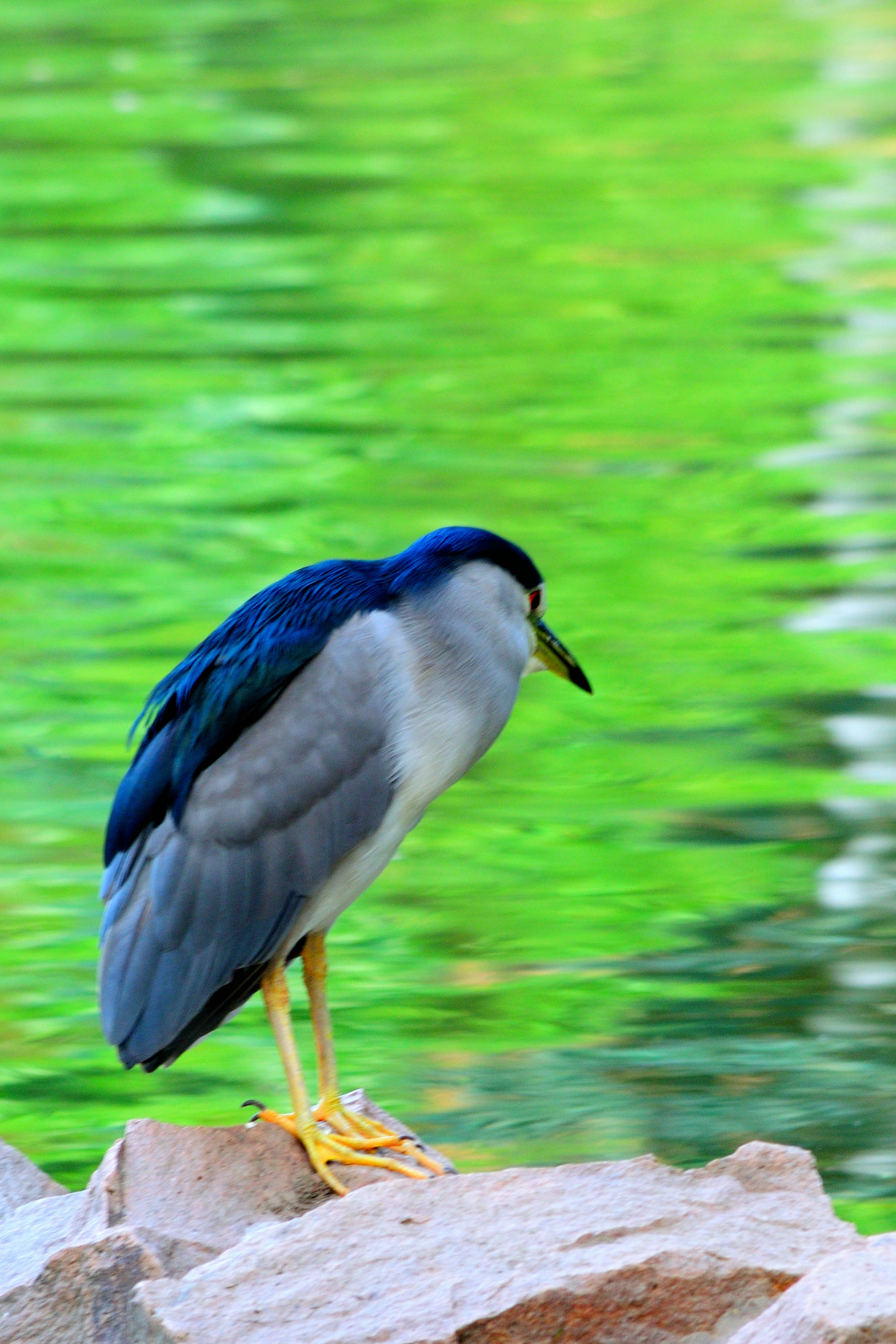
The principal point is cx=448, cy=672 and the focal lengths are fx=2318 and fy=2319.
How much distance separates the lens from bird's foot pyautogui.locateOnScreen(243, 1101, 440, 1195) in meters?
4.00

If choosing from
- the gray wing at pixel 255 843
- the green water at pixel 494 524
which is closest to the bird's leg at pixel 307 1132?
the gray wing at pixel 255 843

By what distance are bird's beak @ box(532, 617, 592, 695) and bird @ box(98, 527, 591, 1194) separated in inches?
11.7

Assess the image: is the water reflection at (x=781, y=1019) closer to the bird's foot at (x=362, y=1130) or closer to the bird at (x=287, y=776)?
the bird's foot at (x=362, y=1130)

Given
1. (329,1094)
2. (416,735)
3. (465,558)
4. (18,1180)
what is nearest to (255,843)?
(416,735)

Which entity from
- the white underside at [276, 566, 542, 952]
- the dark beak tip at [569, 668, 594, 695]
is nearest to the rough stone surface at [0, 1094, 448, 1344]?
the white underside at [276, 566, 542, 952]

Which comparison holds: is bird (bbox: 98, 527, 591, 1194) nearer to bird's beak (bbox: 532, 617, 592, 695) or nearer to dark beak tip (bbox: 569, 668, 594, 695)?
bird's beak (bbox: 532, 617, 592, 695)

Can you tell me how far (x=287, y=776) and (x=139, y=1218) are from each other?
79cm

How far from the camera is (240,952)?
13.2 feet

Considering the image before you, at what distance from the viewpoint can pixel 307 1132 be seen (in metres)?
4.02

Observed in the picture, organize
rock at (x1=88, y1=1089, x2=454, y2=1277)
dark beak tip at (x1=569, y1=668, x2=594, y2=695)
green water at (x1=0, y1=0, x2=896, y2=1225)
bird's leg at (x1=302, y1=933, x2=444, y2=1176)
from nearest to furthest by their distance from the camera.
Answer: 1. rock at (x1=88, y1=1089, x2=454, y2=1277)
2. bird's leg at (x1=302, y1=933, x2=444, y2=1176)
3. dark beak tip at (x1=569, y1=668, x2=594, y2=695)
4. green water at (x1=0, y1=0, x2=896, y2=1225)

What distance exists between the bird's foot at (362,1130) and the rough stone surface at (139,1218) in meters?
0.06

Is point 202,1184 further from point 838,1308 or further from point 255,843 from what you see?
point 838,1308

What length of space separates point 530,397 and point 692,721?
4.02 m

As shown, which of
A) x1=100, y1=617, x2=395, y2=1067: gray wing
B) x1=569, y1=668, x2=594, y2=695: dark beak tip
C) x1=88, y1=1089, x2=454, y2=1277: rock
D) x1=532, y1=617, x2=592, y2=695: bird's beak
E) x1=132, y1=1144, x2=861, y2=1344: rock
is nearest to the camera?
x1=132, y1=1144, x2=861, y2=1344: rock
